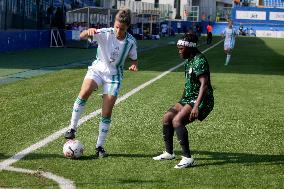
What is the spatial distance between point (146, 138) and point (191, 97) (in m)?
1.85

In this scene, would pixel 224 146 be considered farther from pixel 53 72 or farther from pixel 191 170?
pixel 53 72

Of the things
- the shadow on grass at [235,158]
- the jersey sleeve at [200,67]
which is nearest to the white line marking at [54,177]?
the shadow on grass at [235,158]

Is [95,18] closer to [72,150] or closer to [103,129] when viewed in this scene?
[103,129]

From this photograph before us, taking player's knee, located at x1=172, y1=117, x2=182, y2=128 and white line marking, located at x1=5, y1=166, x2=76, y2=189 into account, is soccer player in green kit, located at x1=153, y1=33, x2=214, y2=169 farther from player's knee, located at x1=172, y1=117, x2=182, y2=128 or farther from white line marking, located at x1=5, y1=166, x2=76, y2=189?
white line marking, located at x1=5, y1=166, x2=76, y2=189

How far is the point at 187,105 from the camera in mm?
7750

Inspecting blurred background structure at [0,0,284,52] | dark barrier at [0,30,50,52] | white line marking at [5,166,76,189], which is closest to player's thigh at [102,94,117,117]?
white line marking at [5,166,76,189]

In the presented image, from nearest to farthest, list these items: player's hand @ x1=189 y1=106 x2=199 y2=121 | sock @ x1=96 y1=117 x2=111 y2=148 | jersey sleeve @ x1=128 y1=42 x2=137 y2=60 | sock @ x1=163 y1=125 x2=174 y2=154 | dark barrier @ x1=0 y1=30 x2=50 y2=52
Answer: player's hand @ x1=189 y1=106 x2=199 y2=121, sock @ x1=163 y1=125 x2=174 y2=154, sock @ x1=96 y1=117 x2=111 y2=148, jersey sleeve @ x1=128 y1=42 x2=137 y2=60, dark barrier @ x1=0 y1=30 x2=50 y2=52

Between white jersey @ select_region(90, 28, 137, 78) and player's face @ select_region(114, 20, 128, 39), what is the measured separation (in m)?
0.06

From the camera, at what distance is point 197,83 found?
25.3 ft

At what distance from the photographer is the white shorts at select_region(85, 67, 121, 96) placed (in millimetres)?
8055

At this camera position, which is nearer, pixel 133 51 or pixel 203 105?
pixel 203 105

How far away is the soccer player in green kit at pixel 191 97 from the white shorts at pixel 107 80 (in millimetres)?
767

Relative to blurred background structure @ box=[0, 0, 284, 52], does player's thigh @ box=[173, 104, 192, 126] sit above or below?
below

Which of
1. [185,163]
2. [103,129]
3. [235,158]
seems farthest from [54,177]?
[235,158]
